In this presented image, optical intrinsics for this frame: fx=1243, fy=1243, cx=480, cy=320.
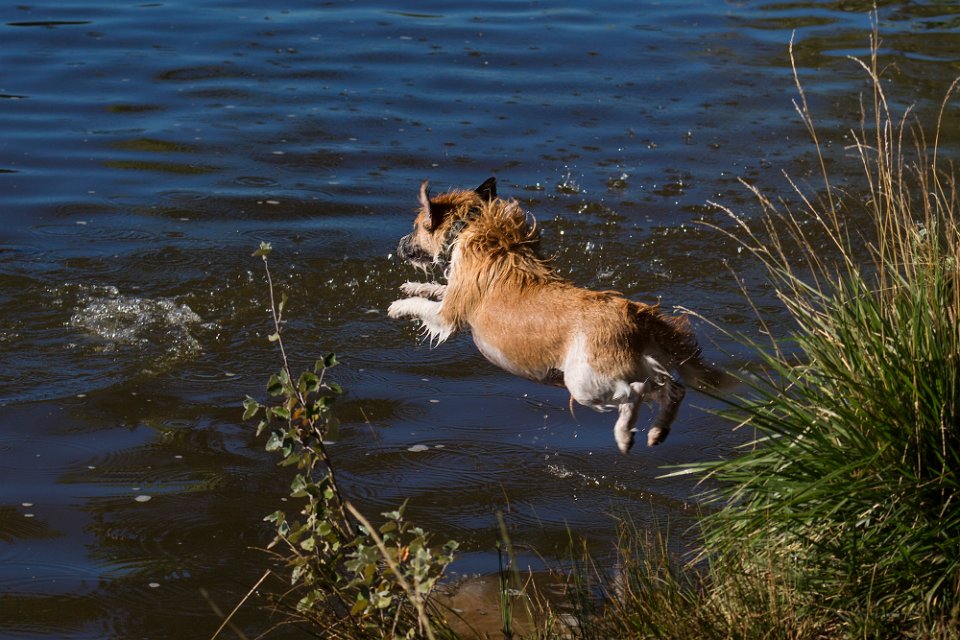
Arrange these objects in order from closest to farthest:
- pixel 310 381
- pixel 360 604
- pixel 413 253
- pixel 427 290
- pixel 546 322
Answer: pixel 360 604 < pixel 310 381 < pixel 546 322 < pixel 413 253 < pixel 427 290

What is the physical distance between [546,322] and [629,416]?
688 mm

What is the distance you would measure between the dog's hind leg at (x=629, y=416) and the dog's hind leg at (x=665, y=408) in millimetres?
131

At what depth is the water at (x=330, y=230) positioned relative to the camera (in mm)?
6688

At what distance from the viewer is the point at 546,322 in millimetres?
6684

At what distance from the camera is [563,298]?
673cm

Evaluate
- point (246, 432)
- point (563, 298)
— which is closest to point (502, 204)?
point (563, 298)

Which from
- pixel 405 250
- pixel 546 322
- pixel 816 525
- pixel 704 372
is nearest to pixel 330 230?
pixel 405 250

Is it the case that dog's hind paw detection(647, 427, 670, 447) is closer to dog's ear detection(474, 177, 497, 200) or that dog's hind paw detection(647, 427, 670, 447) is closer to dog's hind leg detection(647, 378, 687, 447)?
dog's hind leg detection(647, 378, 687, 447)

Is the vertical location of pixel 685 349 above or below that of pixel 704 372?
above

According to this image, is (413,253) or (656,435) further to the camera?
(413,253)

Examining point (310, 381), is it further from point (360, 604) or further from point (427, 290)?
point (427, 290)

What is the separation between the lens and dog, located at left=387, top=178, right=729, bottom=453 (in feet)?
21.5

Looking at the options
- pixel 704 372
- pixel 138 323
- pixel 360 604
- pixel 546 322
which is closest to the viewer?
pixel 360 604

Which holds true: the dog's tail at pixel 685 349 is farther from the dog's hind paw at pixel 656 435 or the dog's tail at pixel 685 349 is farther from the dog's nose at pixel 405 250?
the dog's nose at pixel 405 250
